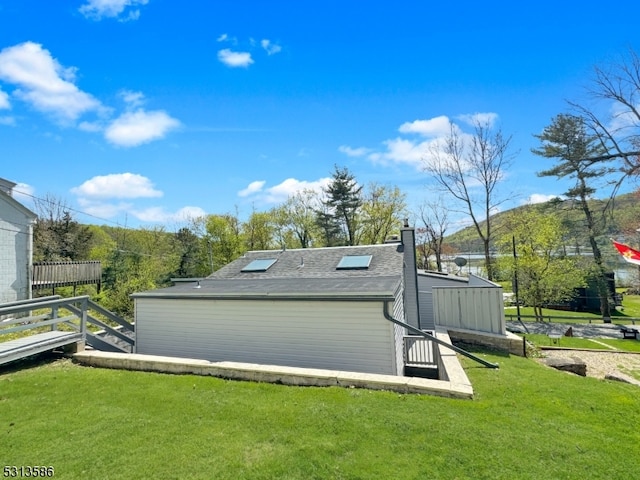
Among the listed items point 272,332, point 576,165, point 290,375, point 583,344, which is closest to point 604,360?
point 583,344

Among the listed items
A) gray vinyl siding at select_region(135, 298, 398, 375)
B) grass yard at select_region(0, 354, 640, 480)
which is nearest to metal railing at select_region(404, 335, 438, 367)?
gray vinyl siding at select_region(135, 298, 398, 375)

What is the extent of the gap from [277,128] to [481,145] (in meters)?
17.9

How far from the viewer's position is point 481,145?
1051 inches

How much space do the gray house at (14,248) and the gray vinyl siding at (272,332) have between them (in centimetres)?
873

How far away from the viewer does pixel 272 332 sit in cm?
820

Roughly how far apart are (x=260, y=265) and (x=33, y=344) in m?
7.36

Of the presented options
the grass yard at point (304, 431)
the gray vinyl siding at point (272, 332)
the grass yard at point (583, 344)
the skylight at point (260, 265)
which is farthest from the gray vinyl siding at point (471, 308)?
the skylight at point (260, 265)

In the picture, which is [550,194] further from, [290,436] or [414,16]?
[290,436]

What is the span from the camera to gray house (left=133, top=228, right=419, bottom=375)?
7.36 meters

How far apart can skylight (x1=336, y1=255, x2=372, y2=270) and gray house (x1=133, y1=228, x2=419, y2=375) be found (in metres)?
0.16

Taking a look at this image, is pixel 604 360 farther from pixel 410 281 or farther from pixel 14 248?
pixel 14 248

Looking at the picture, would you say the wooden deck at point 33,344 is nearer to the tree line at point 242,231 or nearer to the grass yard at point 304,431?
the grass yard at point 304,431

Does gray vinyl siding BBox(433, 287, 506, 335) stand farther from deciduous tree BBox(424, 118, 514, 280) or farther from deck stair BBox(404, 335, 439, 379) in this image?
deciduous tree BBox(424, 118, 514, 280)

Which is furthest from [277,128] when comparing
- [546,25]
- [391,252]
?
[546,25]
